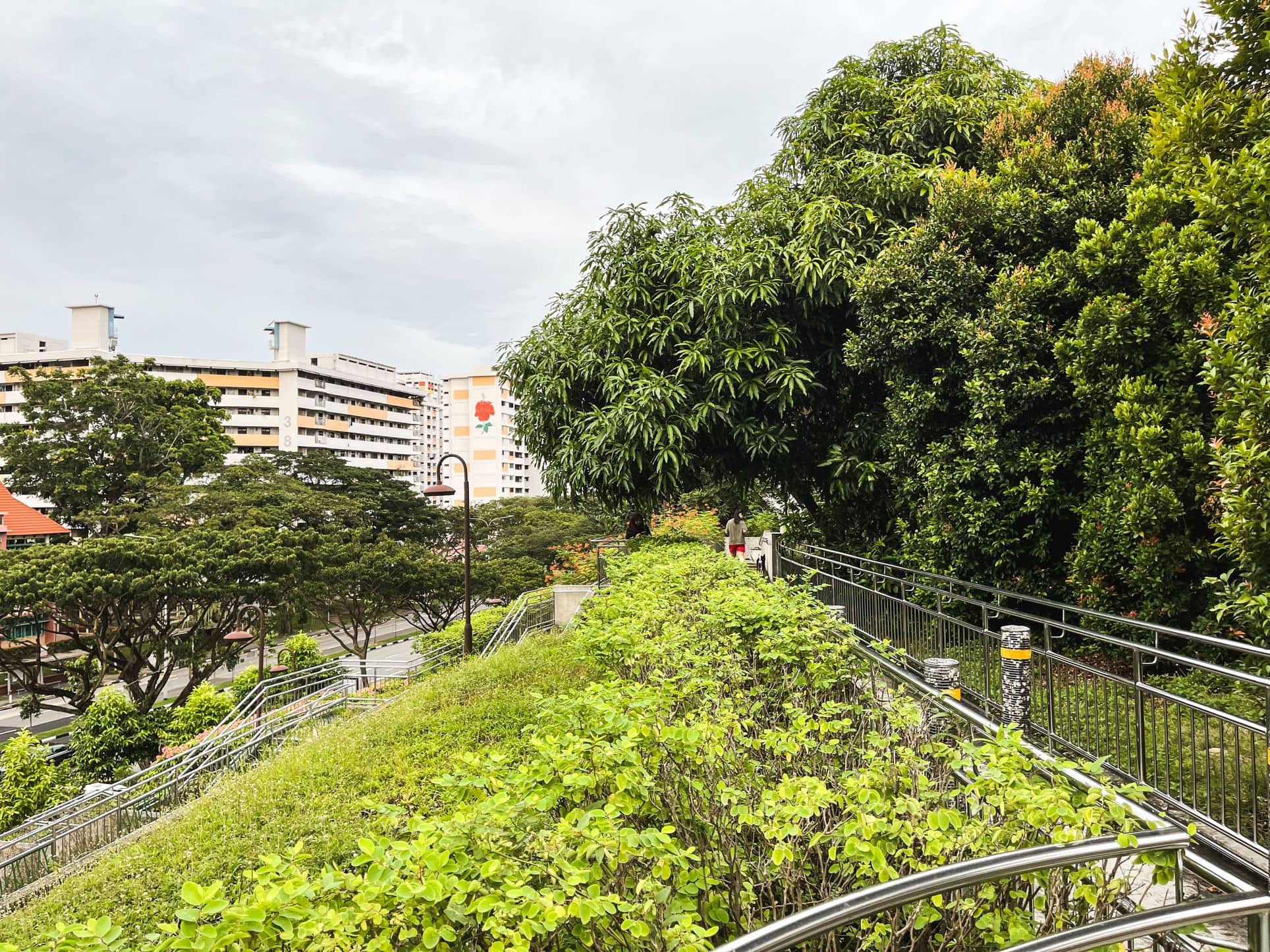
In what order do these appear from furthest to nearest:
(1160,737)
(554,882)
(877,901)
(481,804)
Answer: (1160,737), (481,804), (554,882), (877,901)

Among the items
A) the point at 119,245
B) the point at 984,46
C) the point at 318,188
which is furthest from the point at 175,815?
the point at 119,245

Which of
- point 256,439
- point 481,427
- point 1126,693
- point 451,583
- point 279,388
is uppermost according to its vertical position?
point 279,388

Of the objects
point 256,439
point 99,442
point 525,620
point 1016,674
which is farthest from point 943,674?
point 256,439

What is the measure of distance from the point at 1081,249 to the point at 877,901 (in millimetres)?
7781

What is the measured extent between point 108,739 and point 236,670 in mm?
22917

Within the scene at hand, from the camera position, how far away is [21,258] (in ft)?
170

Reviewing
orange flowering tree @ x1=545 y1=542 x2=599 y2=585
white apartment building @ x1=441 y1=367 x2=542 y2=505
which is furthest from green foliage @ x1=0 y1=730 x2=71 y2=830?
white apartment building @ x1=441 y1=367 x2=542 y2=505

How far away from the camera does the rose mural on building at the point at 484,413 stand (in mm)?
78250

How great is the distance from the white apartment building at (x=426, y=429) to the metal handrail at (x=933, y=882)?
92202 mm

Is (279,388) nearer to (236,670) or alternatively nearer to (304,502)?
(236,670)

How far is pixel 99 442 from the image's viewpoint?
1303 inches

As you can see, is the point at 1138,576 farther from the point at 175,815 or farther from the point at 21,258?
the point at 21,258

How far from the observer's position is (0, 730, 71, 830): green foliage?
54.4 feet

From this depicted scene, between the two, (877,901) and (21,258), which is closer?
(877,901)
